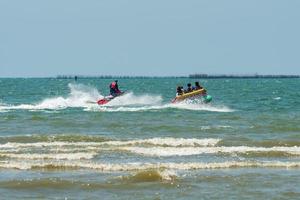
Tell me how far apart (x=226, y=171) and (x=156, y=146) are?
6.45 metres

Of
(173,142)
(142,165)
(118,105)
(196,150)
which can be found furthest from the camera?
(118,105)

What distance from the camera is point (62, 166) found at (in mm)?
18594

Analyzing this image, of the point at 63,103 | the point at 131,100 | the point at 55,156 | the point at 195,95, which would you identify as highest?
the point at 195,95

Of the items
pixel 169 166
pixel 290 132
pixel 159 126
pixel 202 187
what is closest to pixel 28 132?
pixel 159 126

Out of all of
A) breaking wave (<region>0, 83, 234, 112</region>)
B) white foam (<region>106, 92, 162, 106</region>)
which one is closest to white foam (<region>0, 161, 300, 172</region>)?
breaking wave (<region>0, 83, 234, 112</region>)

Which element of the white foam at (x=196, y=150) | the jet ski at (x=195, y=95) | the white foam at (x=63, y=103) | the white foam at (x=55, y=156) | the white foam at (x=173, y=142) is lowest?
the white foam at (x=63, y=103)

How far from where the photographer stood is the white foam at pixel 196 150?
21656 millimetres

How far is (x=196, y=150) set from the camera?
2241 cm

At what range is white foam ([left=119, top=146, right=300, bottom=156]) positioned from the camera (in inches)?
853

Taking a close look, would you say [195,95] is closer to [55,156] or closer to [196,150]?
[196,150]

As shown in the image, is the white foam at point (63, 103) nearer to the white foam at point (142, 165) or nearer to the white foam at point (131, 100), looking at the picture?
the white foam at point (131, 100)

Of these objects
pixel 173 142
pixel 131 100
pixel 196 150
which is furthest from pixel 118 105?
pixel 196 150

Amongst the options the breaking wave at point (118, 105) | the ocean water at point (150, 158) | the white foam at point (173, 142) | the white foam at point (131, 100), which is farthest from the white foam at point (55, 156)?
the white foam at point (131, 100)

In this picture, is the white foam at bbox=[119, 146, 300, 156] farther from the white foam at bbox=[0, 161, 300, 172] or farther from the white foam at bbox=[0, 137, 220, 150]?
the white foam at bbox=[0, 161, 300, 172]
